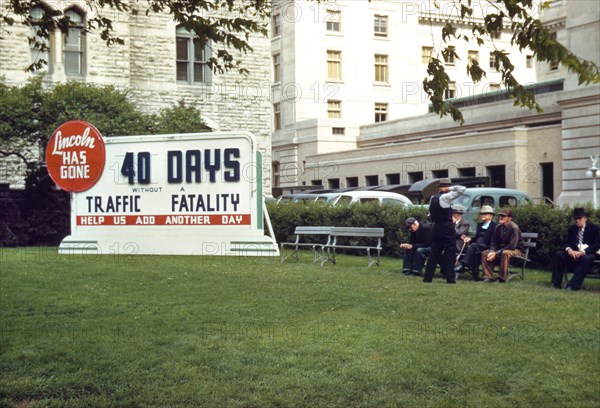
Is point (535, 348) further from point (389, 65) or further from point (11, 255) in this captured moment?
point (389, 65)

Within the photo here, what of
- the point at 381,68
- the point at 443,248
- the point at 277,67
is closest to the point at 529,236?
the point at 443,248

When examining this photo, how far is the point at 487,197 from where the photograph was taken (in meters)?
26.1

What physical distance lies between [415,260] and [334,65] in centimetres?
5063

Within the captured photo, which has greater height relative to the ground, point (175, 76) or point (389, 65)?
point (389, 65)

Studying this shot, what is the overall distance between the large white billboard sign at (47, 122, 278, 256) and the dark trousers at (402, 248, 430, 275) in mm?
5477

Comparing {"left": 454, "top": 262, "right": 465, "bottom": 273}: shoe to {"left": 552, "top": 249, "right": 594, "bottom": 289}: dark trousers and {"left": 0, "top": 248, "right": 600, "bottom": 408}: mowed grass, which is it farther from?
{"left": 552, "top": 249, "right": 594, "bottom": 289}: dark trousers

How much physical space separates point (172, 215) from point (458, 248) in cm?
858

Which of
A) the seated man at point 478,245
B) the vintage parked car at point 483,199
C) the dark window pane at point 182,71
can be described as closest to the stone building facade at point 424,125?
the vintage parked car at point 483,199

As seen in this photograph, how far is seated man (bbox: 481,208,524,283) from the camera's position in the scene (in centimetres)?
1723

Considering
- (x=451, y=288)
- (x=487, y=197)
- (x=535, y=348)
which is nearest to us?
(x=535, y=348)

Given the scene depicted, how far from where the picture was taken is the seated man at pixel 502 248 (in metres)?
17.2

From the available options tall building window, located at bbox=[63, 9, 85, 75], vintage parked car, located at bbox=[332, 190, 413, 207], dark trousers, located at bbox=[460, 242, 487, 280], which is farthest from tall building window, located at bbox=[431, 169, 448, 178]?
dark trousers, located at bbox=[460, 242, 487, 280]

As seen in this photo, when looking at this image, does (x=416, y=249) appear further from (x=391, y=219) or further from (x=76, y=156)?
(x=76, y=156)

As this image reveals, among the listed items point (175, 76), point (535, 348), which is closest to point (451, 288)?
point (535, 348)
